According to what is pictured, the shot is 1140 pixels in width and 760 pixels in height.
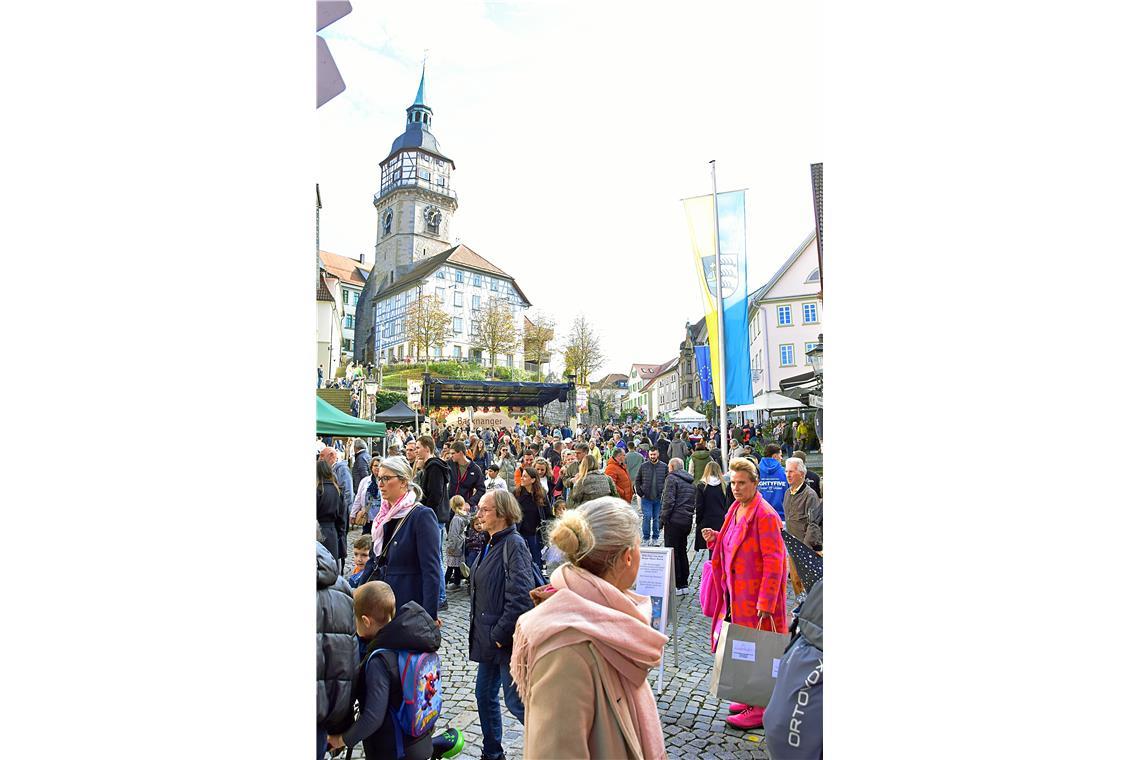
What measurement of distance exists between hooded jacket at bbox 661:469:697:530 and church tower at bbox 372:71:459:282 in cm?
6885

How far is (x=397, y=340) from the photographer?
63625mm

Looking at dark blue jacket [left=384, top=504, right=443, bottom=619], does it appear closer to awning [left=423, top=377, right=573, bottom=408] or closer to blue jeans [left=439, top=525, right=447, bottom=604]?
blue jeans [left=439, top=525, right=447, bottom=604]

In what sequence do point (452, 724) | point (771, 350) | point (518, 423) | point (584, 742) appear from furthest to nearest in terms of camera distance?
point (518, 423) < point (771, 350) < point (452, 724) < point (584, 742)

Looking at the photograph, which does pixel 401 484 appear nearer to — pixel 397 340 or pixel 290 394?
pixel 290 394

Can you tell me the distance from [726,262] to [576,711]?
7484 millimetres

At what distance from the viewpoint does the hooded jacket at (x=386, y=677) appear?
9.32ft

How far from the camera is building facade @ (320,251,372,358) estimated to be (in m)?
72.9

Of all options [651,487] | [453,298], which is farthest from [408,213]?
[651,487]

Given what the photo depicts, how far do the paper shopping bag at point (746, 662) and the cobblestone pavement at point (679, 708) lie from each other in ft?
1.82

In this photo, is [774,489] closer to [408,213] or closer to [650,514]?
[650,514]

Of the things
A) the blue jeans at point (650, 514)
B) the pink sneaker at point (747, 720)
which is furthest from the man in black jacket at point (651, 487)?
the pink sneaker at point (747, 720)

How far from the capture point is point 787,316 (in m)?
39.7
